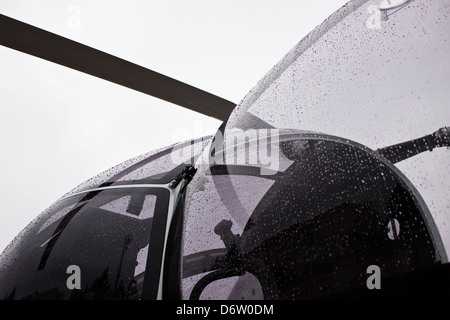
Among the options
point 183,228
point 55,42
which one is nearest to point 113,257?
point 183,228

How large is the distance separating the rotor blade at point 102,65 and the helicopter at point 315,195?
4.31ft

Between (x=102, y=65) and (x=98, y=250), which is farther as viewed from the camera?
(x=102, y=65)

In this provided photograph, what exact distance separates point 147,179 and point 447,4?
33.1 inches

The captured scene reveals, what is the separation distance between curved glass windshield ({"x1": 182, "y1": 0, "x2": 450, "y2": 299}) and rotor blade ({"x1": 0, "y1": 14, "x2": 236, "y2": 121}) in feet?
5.09

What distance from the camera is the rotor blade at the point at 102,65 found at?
2.01m

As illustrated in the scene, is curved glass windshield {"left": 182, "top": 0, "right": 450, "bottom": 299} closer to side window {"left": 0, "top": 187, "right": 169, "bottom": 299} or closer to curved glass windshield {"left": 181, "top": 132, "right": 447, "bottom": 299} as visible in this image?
curved glass windshield {"left": 181, "top": 132, "right": 447, "bottom": 299}

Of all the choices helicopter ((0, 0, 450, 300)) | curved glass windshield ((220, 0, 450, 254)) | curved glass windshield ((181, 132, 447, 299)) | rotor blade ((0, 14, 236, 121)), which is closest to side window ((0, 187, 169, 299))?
helicopter ((0, 0, 450, 300))

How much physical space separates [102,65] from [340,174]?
185cm

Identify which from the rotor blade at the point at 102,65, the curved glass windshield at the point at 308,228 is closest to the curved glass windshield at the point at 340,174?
the curved glass windshield at the point at 308,228

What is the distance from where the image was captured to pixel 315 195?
67 cm

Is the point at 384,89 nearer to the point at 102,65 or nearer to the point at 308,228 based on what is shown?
the point at 308,228

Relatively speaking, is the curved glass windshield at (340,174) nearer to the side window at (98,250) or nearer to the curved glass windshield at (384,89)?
the curved glass windshield at (384,89)

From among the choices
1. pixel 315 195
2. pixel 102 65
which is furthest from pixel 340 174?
→ pixel 102 65
